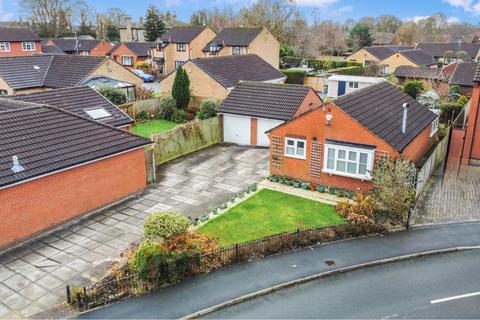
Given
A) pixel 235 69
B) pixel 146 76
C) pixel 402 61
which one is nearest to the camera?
pixel 235 69

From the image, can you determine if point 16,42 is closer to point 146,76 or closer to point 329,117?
point 146,76

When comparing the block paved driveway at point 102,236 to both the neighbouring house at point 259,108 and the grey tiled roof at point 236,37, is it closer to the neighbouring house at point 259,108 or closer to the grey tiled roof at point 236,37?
the neighbouring house at point 259,108

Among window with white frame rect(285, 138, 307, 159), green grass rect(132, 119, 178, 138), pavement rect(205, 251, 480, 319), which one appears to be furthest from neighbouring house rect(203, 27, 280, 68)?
pavement rect(205, 251, 480, 319)

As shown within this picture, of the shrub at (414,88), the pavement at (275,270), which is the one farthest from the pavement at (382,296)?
the shrub at (414,88)

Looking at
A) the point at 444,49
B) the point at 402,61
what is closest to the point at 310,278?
the point at 402,61

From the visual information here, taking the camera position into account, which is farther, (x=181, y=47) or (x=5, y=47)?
(x=5, y=47)

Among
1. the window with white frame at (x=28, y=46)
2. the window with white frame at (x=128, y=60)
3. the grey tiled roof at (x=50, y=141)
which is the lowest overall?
the grey tiled roof at (x=50, y=141)

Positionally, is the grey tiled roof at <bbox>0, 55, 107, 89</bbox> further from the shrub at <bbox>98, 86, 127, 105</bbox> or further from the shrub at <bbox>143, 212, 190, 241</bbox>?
the shrub at <bbox>143, 212, 190, 241</bbox>
